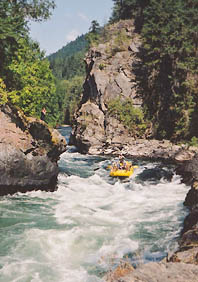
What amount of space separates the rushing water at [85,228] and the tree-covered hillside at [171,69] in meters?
13.2

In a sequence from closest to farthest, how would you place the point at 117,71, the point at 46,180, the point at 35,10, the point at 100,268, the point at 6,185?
1. the point at 100,268
2. the point at 6,185
3. the point at 46,180
4. the point at 35,10
5. the point at 117,71

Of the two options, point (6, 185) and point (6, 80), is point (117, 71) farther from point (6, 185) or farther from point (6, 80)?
point (6, 185)

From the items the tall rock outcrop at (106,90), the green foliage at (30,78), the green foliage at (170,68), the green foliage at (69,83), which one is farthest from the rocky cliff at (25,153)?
the green foliage at (69,83)

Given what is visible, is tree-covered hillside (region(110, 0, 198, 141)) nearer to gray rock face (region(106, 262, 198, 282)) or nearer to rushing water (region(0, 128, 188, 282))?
rushing water (region(0, 128, 188, 282))

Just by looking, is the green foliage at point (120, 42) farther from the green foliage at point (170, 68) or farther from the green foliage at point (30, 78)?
the green foliage at point (30, 78)

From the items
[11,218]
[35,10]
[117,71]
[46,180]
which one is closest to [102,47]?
[117,71]

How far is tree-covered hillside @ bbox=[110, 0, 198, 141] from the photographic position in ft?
91.6

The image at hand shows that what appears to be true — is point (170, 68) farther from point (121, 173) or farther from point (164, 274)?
point (164, 274)

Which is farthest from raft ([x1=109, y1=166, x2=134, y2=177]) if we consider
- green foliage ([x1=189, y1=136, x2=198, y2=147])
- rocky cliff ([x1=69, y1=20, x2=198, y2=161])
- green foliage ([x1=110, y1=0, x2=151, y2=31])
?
green foliage ([x1=110, y1=0, x2=151, y2=31])

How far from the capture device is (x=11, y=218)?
10336mm

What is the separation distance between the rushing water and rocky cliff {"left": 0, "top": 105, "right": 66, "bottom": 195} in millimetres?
596

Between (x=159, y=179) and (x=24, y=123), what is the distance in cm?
912

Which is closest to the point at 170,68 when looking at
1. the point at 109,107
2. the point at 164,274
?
the point at 109,107

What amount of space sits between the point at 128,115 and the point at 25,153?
59.8 feet
